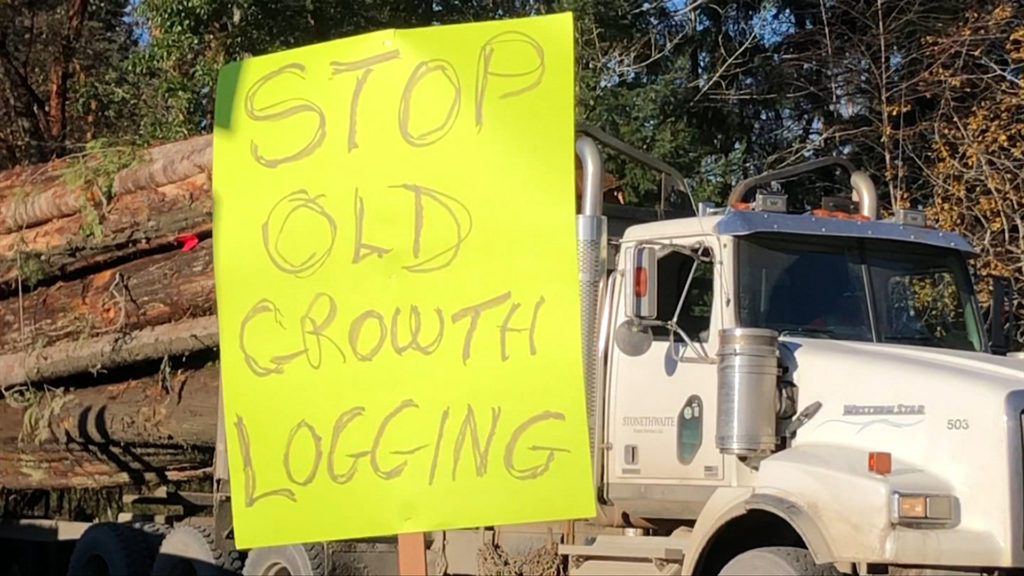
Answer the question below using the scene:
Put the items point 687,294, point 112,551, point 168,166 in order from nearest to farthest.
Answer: point 687,294 < point 168,166 < point 112,551

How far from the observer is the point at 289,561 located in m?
8.53

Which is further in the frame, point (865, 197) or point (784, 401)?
point (865, 197)

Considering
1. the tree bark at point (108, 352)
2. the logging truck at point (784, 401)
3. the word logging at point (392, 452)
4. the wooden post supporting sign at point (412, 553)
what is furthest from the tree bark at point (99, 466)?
the wooden post supporting sign at point (412, 553)

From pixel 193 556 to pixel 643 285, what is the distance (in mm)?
4383

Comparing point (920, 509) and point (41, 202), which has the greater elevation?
point (41, 202)

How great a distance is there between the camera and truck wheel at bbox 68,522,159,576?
1011cm

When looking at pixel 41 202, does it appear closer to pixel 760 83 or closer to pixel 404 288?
pixel 404 288

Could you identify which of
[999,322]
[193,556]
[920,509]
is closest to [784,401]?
[920,509]

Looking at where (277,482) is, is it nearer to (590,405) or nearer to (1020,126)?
(590,405)

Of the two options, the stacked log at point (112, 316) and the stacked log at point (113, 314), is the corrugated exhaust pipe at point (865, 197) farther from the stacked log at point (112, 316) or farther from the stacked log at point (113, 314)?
the stacked log at point (112, 316)

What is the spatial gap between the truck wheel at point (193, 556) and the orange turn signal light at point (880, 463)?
15.9ft

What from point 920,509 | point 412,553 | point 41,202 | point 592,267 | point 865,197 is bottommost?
point 412,553

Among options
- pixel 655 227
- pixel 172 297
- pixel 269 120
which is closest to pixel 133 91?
pixel 172 297

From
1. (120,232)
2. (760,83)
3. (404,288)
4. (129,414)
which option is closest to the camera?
(404,288)
